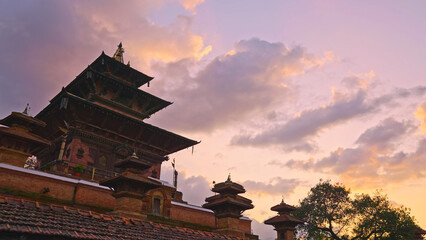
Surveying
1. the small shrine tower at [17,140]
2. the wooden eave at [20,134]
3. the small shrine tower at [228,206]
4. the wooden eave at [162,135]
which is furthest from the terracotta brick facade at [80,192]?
the wooden eave at [162,135]

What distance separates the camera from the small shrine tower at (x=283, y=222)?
23420 mm

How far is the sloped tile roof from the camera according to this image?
23.9ft

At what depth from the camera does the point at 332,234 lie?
3659 cm

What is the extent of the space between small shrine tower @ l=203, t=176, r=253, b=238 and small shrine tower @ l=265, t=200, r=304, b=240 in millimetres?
4118

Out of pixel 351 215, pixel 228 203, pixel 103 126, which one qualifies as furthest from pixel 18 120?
pixel 351 215

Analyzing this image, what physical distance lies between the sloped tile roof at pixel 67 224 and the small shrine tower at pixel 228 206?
831 centimetres

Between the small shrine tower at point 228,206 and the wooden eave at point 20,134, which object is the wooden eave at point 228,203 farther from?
the wooden eave at point 20,134

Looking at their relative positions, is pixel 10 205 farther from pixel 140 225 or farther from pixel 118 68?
pixel 118 68

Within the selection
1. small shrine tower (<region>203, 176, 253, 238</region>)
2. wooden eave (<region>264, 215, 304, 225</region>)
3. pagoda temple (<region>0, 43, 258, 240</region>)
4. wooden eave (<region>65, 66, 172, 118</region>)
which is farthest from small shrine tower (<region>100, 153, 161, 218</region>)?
wooden eave (<region>65, 66, 172, 118</region>)

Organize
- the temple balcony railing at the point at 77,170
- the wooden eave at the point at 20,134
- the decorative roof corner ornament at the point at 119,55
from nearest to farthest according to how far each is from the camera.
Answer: the wooden eave at the point at 20,134, the temple balcony railing at the point at 77,170, the decorative roof corner ornament at the point at 119,55

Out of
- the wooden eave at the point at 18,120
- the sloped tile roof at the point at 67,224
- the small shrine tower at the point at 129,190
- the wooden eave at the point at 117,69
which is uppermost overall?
the wooden eave at the point at 117,69

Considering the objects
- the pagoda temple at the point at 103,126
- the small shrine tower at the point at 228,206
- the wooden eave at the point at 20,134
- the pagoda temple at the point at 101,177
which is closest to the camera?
the pagoda temple at the point at 101,177

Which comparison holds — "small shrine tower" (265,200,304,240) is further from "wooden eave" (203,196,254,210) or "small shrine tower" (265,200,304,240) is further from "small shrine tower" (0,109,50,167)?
"small shrine tower" (0,109,50,167)

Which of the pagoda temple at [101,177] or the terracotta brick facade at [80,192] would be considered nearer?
the pagoda temple at [101,177]
